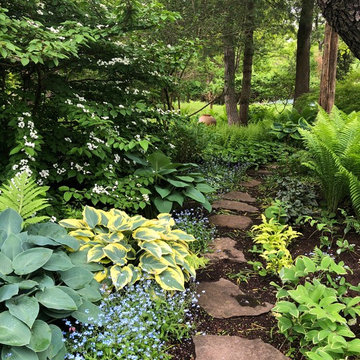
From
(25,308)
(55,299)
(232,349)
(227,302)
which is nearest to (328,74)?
(227,302)

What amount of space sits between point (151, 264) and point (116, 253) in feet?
0.77

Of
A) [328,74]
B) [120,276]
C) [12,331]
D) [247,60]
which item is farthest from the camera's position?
[247,60]

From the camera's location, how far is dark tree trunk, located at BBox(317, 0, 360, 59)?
1.73 meters

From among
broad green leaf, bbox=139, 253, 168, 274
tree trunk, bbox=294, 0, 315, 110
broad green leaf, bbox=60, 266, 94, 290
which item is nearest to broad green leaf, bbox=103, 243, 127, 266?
broad green leaf, bbox=139, 253, 168, 274

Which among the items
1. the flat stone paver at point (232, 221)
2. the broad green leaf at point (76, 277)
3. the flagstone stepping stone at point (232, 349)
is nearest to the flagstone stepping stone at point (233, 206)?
the flat stone paver at point (232, 221)

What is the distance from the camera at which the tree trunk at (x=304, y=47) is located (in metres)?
6.94

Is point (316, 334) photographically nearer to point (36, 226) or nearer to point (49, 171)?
point (36, 226)

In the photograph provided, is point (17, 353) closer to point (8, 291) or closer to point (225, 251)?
point (8, 291)

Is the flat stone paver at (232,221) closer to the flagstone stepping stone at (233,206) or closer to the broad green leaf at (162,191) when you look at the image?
Answer: the flagstone stepping stone at (233,206)

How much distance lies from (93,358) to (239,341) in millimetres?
811

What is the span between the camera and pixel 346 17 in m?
1.77

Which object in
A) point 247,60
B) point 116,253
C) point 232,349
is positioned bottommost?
point 232,349

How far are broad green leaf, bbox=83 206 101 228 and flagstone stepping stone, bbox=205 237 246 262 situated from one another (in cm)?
97

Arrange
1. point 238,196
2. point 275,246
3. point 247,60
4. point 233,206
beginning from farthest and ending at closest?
point 247,60 < point 238,196 < point 233,206 < point 275,246
